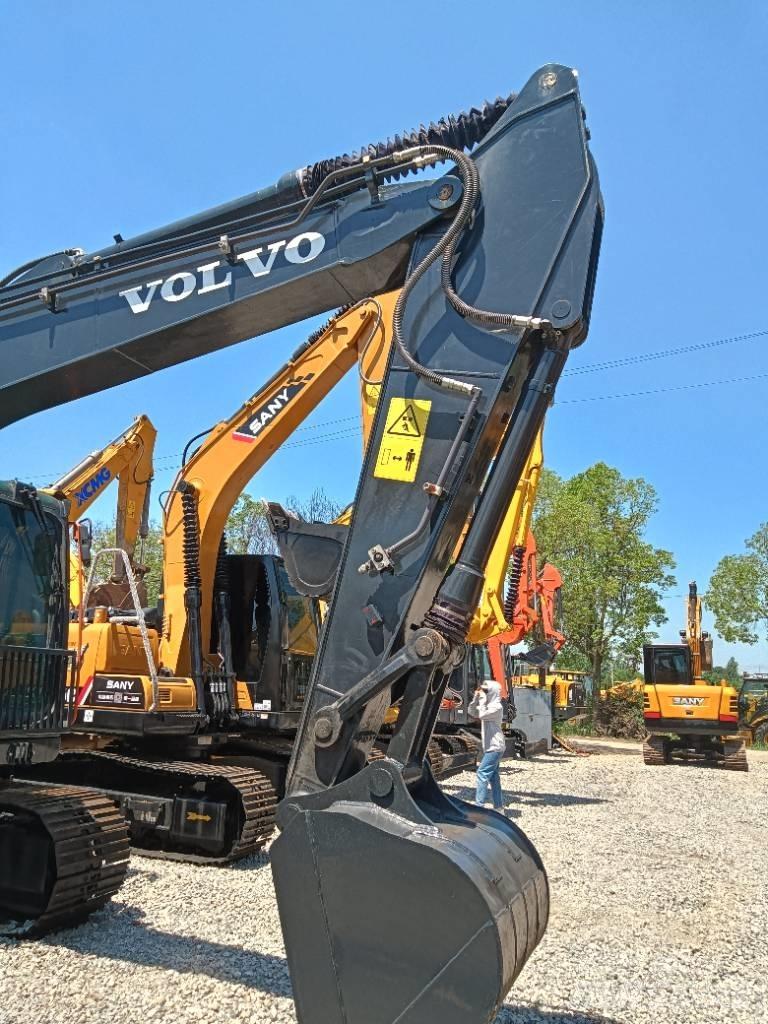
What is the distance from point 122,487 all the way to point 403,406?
700 cm

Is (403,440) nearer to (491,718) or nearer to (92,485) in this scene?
(92,485)

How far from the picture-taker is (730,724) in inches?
727

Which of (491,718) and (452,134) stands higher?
(452,134)

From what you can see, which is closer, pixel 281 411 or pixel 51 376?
pixel 51 376

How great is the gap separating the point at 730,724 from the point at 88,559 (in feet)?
49.2

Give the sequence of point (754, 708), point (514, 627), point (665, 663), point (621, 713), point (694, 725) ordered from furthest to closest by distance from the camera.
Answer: point (621, 713)
point (754, 708)
point (665, 663)
point (694, 725)
point (514, 627)

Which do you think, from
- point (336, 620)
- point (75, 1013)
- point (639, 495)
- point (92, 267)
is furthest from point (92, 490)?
point (639, 495)

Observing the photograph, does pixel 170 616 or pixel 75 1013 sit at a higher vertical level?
pixel 170 616

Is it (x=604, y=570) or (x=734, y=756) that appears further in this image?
(x=604, y=570)

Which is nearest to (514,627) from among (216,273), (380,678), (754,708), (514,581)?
(514,581)

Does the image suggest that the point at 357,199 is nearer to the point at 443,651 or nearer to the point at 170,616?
the point at 443,651

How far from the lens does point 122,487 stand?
397 inches

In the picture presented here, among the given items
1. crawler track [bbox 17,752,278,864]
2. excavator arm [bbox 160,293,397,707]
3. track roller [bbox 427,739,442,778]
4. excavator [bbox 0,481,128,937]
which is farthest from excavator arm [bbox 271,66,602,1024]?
track roller [bbox 427,739,442,778]

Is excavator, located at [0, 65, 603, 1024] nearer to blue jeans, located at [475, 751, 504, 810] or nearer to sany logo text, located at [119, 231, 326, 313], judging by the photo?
sany logo text, located at [119, 231, 326, 313]
